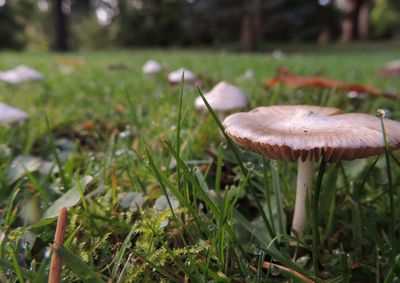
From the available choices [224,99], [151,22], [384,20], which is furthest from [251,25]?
[224,99]

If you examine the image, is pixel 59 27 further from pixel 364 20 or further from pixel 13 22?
pixel 364 20

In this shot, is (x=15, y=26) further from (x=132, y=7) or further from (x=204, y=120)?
(x=204, y=120)

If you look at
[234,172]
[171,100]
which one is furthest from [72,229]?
[171,100]

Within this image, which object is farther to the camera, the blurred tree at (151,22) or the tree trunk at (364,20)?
the tree trunk at (364,20)

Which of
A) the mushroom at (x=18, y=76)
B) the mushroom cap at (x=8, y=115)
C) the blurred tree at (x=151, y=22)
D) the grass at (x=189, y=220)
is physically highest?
the blurred tree at (x=151, y=22)

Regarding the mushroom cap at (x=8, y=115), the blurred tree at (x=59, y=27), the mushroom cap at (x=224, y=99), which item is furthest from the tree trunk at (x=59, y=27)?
the mushroom cap at (x=224, y=99)

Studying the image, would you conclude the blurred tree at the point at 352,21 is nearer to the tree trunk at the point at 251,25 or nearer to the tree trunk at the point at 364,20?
the tree trunk at the point at 364,20

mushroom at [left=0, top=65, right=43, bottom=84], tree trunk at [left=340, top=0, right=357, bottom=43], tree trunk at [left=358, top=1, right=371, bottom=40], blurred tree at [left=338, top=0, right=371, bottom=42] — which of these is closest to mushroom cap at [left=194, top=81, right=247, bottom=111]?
mushroom at [left=0, top=65, right=43, bottom=84]
